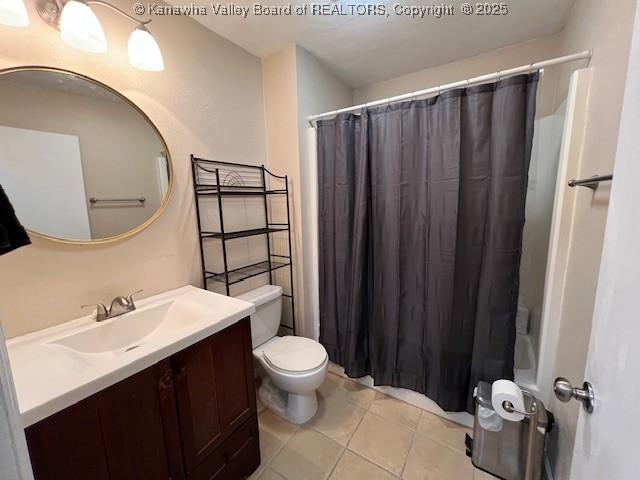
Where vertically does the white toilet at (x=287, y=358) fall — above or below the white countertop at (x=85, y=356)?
below

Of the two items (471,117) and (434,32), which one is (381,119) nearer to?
(471,117)

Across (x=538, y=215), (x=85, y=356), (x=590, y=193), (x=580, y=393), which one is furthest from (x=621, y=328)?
(x=538, y=215)

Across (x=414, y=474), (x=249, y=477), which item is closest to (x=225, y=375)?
(x=249, y=477)

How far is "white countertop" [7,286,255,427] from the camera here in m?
0.72

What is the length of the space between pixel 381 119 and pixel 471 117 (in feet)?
1.60

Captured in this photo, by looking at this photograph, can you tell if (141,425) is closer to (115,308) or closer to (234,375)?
(234,375)

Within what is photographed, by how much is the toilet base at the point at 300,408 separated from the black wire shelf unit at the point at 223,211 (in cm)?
54

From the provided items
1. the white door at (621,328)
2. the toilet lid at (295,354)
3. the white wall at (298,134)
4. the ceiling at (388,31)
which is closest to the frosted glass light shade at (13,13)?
the ceiling at (388,31)

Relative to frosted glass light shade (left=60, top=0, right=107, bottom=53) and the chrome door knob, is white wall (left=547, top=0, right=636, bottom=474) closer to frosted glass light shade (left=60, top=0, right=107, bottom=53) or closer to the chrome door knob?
the chrome door knob

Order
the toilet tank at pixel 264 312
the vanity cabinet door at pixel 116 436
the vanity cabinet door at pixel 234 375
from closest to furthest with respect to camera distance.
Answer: the vanity cabinet door at pixel 116 436 → the vanity cabinet door at pixel 234 375 → the toilet tank at pixel 264 312

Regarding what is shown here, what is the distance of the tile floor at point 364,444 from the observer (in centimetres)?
135

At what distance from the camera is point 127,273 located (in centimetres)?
131

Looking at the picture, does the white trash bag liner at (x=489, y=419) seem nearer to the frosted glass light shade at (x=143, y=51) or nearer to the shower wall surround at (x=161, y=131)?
the shower wall surround at (x=161, y=131)

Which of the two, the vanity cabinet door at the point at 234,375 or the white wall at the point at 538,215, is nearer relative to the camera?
the vanity cabinet door at the point at 234,375
